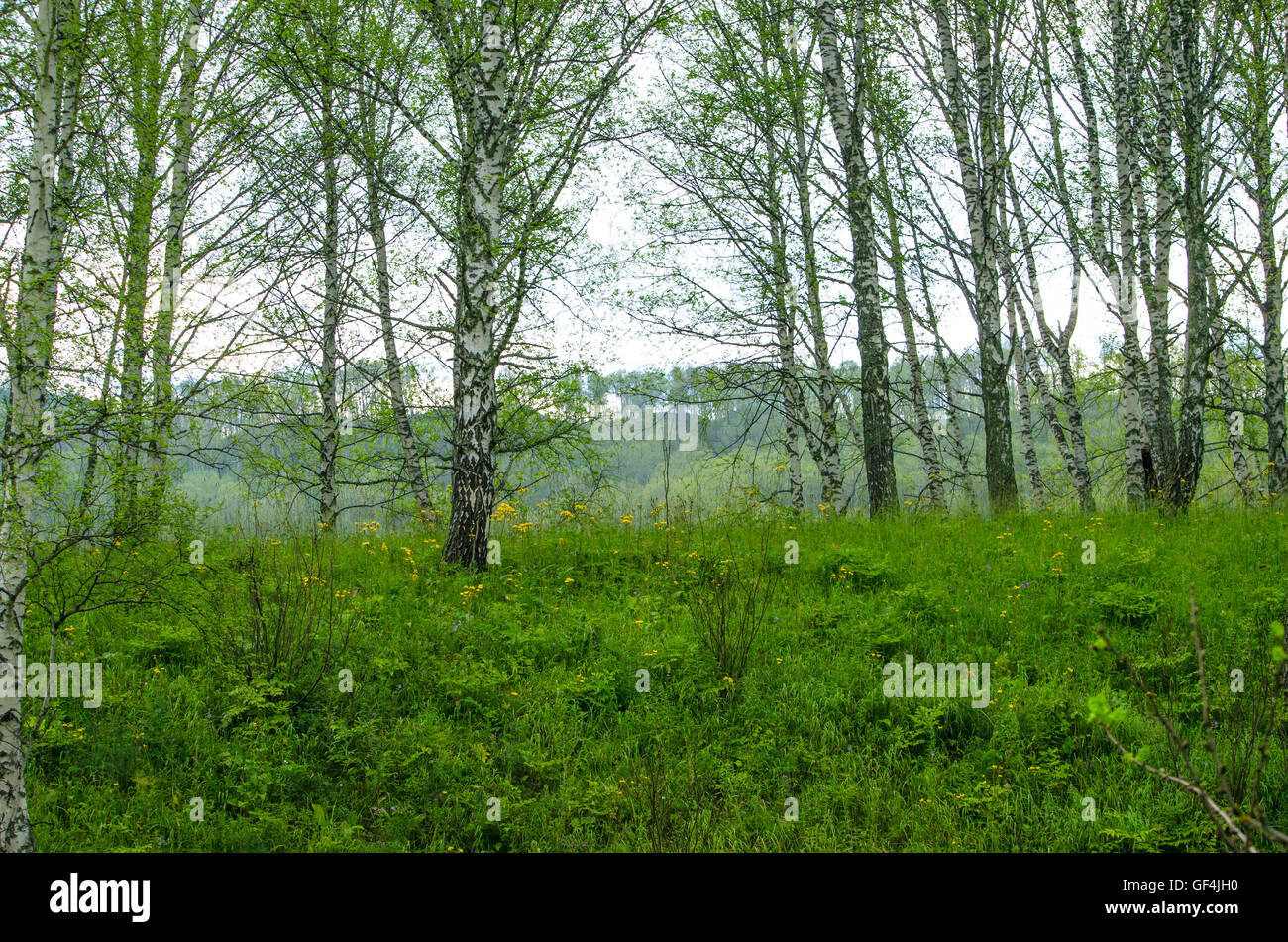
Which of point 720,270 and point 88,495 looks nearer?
point 88,495

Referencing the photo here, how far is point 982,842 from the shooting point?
4043 millimetres

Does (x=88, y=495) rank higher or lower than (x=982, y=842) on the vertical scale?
higher

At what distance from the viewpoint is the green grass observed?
167 inches

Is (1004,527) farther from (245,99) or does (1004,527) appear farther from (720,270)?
(245,99)

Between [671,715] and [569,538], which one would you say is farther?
[569,538]

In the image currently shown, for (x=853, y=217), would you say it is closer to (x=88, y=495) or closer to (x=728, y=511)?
(x=728, y=511)

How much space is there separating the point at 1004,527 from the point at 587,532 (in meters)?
4.64

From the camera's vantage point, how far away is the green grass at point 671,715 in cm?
423

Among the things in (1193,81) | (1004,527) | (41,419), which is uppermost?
(1193,81)

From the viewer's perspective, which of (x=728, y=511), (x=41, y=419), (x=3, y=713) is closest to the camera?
(x=3, y=713)

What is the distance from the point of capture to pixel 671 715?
17.2 ft

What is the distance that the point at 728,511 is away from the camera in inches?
360
